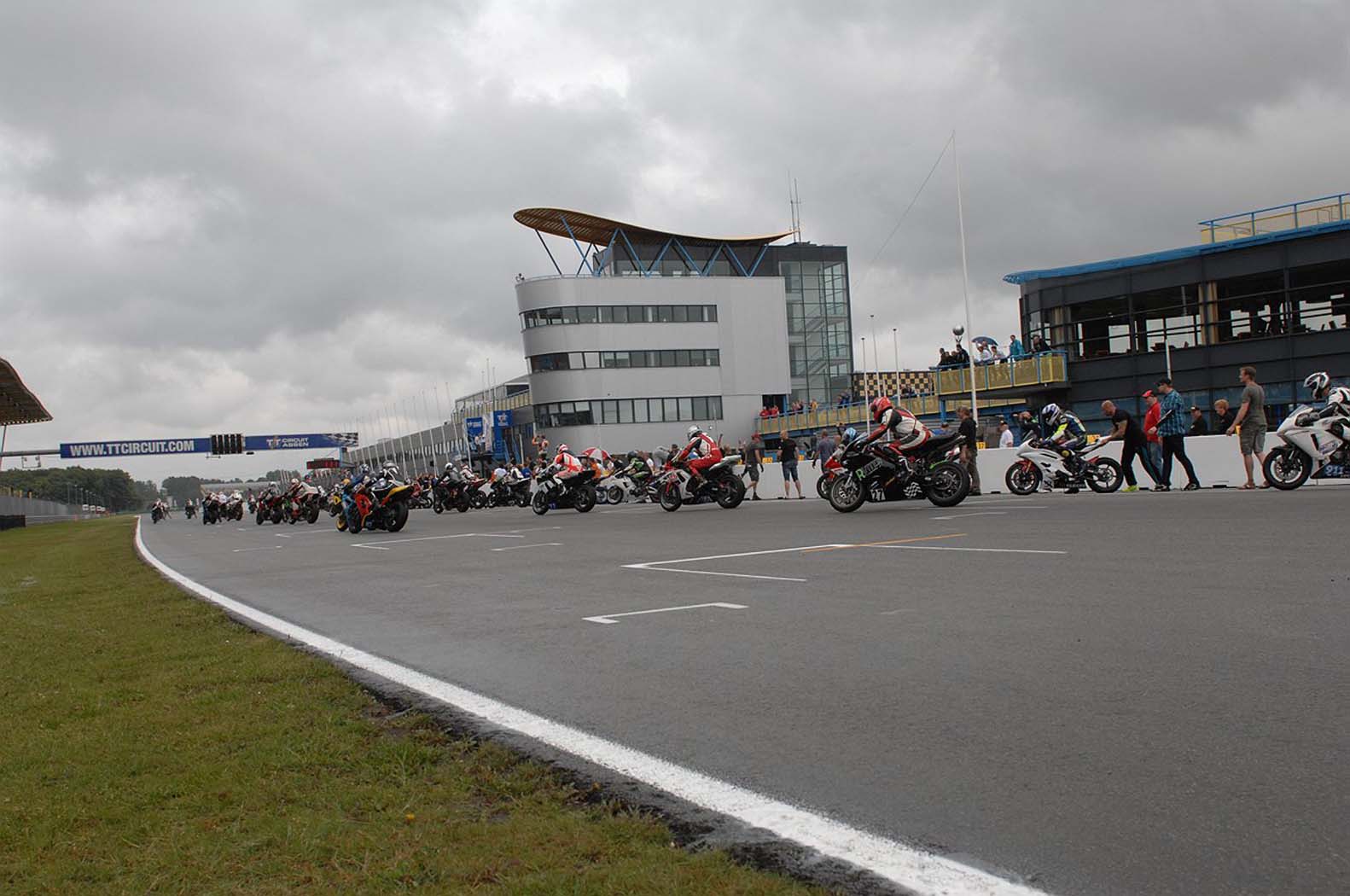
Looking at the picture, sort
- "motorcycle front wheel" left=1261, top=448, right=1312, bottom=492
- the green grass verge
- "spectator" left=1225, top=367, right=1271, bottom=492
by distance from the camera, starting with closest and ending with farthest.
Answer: the green grass verge, "motorcycle front wheel" left=1261, top=448, right=1312, bottom=492, "spectator" left=1225, top=367, right=1271, bottom=492

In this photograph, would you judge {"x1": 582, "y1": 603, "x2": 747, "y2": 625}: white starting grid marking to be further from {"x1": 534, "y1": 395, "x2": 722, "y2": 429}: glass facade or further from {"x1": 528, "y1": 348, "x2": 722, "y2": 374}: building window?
{"x1": 528, "y1": 348, "x2": 722, "y2": 374}: building window

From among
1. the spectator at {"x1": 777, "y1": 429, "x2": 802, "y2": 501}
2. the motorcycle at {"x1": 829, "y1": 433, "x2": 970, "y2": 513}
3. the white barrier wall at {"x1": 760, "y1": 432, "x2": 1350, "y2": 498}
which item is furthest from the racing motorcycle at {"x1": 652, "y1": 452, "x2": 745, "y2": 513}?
the white barrier wall at {"x1": 760, "y1": 432, "x2": 1350, "y2": 498}

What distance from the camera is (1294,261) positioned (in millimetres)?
33812

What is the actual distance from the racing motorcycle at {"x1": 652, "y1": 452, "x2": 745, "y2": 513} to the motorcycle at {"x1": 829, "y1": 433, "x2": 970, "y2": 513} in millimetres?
5173

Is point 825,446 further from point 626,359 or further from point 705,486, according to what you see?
point 626,359

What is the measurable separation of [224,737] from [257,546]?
18.9 m

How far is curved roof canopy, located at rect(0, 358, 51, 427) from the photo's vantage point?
52344 mm

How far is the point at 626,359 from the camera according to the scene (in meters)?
71.6

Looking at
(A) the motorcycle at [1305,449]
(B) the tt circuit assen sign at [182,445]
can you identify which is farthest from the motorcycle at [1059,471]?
(B) the tt circuit assen sign at [182,445]

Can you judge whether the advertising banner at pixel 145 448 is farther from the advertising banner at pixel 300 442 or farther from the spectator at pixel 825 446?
the spectator at pixel 825 446

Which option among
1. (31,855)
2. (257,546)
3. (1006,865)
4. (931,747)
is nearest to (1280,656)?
(931,747)

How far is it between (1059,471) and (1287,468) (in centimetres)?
399

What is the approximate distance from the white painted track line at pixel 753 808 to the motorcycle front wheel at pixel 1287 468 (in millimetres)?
14753

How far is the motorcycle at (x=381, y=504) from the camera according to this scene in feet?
79.5
